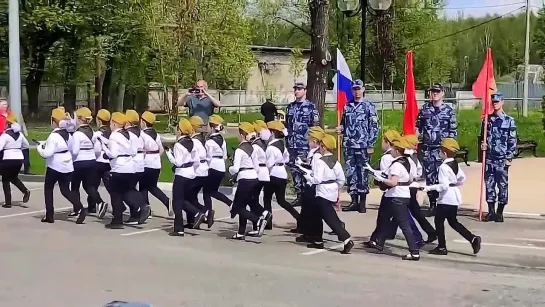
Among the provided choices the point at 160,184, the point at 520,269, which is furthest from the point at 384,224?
the point at 160,184

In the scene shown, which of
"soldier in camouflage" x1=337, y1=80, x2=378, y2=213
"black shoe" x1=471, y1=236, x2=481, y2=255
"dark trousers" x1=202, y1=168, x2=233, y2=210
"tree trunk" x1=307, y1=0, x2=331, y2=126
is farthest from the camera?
"tree trunk" x1=307, y1=0, x2=331, y2=126

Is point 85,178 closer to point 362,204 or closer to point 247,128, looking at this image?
point 247,128

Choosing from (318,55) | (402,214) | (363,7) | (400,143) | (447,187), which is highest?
(363,7)

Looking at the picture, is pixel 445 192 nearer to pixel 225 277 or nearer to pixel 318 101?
pixel 225 277

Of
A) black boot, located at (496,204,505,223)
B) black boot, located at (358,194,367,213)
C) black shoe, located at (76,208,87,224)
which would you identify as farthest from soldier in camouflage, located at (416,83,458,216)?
black shoe, located at (76,208,87,224)

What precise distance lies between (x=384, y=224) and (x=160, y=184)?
25.3ft

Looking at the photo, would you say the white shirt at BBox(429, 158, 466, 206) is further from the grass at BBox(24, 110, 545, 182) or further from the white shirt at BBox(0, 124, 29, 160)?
the grass at BBox(24, 110, 545, 182)

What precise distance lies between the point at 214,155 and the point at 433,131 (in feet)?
12.0

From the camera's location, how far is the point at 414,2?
192 ft

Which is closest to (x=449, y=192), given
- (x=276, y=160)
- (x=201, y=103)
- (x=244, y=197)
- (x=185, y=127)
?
(x=276, y=160)

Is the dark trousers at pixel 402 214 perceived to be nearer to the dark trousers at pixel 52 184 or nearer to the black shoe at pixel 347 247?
the black shoe at pixel 347 247

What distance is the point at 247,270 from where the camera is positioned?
9.43m

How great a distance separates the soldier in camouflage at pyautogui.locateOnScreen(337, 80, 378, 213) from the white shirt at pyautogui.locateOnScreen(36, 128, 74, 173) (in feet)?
14.9

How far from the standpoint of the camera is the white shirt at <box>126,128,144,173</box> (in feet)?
40.2
